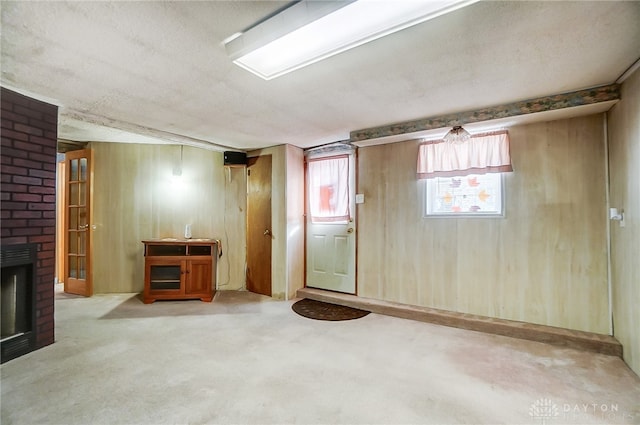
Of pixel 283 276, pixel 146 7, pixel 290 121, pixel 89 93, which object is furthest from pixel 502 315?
pixel 89 93

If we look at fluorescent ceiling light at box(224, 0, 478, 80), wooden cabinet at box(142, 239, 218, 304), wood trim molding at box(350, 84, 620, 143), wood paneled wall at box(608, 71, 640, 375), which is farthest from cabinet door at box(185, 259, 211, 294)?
wood paneled wall at box(608, 71, 640, 375)

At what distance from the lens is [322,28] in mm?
1630

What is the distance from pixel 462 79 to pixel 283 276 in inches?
132

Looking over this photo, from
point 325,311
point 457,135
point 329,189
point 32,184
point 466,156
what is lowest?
point 325,311

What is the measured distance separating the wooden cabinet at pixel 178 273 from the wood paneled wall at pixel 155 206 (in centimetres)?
64

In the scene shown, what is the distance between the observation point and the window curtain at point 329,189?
13.9 feet

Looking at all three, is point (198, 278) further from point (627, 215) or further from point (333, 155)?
point (627, 215)

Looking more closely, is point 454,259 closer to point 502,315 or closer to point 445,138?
→ point 502,315

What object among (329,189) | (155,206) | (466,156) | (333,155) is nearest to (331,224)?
(329,189)

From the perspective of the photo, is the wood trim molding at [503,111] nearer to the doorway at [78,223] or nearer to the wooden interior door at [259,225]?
the wooden interior door at [259,225]

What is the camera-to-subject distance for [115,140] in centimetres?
443

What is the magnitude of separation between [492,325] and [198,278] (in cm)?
379

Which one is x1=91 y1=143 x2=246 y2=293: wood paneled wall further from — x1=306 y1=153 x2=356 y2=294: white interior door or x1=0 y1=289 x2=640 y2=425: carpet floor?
x1=0 y1=289 x2=640 y2=425: carpet floor

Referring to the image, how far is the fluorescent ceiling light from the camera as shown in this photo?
1.44 m
